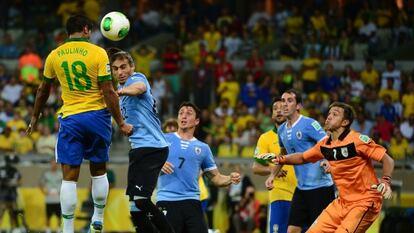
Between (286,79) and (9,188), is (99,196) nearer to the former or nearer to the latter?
(9,188)

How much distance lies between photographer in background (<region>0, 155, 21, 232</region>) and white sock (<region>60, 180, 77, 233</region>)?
1291cm

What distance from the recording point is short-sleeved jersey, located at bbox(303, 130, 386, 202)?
491 inches

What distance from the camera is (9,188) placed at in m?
24.5

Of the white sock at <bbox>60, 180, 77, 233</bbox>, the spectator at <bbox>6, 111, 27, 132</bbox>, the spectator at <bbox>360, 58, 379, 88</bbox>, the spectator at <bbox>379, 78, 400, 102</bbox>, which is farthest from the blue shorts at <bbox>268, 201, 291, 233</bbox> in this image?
the spectator at <bbox>6, 111, 27, 132</bbox>

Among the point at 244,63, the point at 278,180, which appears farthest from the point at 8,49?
the point at 278,180

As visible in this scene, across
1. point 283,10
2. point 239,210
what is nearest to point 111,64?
point 239,210

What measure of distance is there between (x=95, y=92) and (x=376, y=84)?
1566 cm

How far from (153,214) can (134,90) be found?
1.35 meters

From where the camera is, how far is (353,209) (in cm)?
1242

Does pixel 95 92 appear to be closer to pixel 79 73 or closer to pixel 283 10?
pixel 79 73

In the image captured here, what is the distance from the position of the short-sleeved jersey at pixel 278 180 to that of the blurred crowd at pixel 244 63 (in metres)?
7.95

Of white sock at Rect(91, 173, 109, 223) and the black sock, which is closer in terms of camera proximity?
the black sock

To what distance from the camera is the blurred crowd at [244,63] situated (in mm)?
25547

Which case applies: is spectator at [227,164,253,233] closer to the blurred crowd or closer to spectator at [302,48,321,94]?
the blurred crowd
